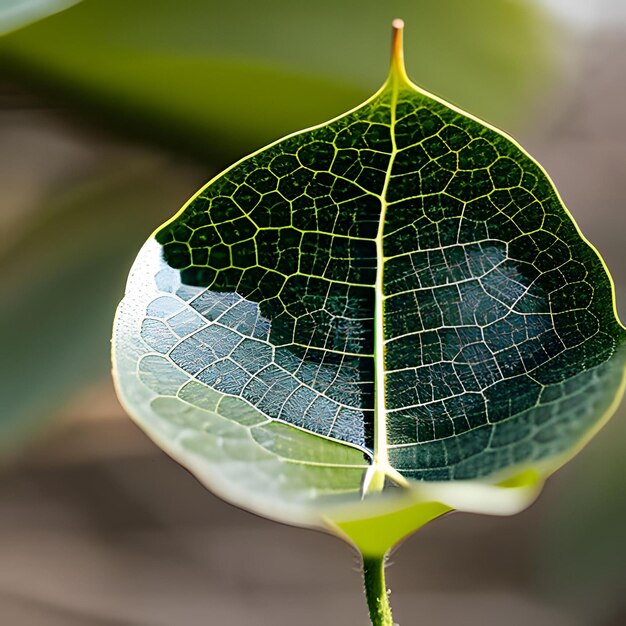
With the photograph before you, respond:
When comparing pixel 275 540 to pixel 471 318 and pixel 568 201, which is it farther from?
pixel 471 318

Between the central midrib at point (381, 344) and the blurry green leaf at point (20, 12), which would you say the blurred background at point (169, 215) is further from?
the central midrib at point (381, 344)

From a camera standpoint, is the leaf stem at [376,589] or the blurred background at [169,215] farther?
the blurred background at [169,215]

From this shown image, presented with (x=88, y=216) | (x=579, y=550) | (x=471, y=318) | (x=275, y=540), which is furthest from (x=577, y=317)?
(x=275, y=540)

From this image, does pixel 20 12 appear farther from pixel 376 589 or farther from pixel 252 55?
pixel 376 589

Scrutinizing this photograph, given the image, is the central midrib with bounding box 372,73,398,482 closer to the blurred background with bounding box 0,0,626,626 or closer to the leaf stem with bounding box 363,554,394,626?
the leaf stem with bounding box 363,554,394,626

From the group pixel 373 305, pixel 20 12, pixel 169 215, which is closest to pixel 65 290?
pixel 169 215

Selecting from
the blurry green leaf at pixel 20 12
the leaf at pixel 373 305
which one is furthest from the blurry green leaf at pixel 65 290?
the leaf at pixel 373 305
